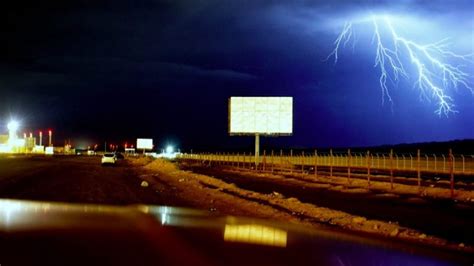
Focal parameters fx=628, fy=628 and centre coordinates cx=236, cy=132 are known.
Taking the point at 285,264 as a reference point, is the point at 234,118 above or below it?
above

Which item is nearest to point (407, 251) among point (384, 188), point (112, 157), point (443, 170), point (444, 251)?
point (444, 251)

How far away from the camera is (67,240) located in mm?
13594

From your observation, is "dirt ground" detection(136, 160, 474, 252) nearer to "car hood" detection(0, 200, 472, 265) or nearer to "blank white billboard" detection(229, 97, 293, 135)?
"car hood" detection(0, 200, 472, 265)

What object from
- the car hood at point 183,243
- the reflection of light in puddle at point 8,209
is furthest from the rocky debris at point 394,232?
the reflection of light in puddle at point 8,209

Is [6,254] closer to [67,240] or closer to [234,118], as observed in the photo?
[67,240]

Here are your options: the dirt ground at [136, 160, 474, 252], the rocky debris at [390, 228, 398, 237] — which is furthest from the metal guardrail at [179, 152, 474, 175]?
the rocky debris at [390, 228, 398, 237]

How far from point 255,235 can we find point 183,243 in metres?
2.44

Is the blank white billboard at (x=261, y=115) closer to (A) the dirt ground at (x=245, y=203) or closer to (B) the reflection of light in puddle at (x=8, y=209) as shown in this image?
(A) the dirt ground at (x=245, y=203)

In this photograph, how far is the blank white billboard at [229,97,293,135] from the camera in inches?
3290

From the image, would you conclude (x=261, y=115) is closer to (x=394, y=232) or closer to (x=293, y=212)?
(x=293, y=212)

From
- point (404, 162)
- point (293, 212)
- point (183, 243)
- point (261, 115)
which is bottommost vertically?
point (293, 212)

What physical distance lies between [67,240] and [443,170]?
46.0 metres

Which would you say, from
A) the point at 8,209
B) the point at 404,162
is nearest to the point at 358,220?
the point at 8,209

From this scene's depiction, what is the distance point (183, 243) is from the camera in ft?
44.6
